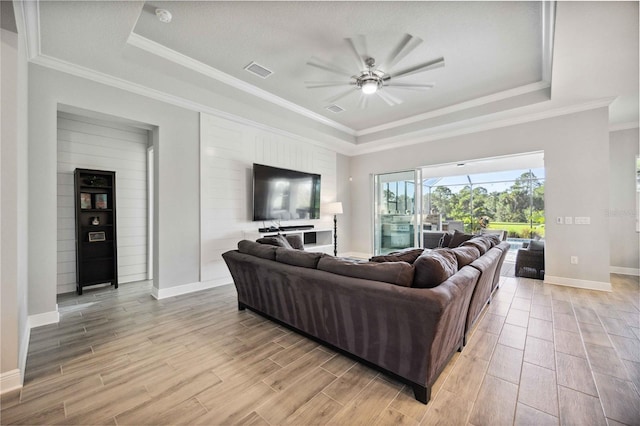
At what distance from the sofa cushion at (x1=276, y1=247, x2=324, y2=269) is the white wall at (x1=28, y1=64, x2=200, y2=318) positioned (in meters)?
2.13

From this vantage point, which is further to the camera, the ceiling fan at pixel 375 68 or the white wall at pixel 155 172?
the ceiling fan at pixel 375 68

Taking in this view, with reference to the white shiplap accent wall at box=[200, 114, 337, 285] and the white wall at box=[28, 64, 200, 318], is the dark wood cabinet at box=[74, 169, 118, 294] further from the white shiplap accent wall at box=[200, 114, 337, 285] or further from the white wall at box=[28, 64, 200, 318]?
the white shiplap accent wall at box=[200, 114, 337, 285]

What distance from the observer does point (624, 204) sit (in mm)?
4824

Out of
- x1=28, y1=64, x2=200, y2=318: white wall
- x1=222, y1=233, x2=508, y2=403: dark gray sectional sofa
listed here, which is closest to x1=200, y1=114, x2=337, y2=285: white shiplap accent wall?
x1=28, y1=64, x2=200, y2=318: white wall

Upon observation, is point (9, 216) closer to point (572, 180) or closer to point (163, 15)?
point (163, 15)

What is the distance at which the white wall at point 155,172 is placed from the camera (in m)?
2.77

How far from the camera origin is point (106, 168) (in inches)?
164

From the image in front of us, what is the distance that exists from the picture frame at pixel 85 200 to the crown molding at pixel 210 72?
241 centimetres

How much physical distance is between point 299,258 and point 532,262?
458cm

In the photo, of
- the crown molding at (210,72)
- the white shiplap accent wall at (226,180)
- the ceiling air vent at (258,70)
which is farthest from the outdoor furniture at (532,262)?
the ceiling air vent at (258,70)

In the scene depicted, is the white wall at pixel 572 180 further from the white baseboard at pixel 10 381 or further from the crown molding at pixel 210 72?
the white baseboard at pixel 10 381

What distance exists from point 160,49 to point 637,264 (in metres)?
8.30

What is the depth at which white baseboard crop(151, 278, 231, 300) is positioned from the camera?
11.9ft

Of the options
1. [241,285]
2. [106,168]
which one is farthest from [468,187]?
[106,168]
